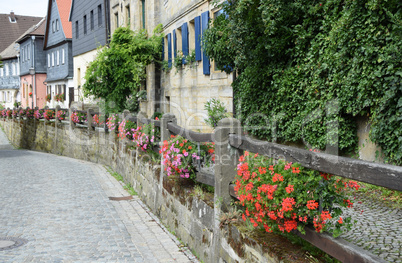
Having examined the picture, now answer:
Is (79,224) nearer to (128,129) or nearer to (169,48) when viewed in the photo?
(128,129)

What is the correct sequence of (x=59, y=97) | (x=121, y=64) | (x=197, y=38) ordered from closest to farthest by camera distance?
1. (x=197, y=38)
2. (x=121, y=64)
3. (x=59, y=97)

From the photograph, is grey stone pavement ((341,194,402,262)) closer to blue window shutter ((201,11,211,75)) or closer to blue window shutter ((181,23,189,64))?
blue window shutter ((201,11,211,75))

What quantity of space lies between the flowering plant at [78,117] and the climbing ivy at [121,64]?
104 centimetres

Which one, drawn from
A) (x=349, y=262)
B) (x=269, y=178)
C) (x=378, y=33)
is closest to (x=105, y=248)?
(x=269, y=178)

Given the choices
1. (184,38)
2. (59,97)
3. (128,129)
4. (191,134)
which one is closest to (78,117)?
(184,38)

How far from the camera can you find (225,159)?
15.1ft

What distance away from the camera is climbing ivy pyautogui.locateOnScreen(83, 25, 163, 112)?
18.5 m

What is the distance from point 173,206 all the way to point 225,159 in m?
2.10

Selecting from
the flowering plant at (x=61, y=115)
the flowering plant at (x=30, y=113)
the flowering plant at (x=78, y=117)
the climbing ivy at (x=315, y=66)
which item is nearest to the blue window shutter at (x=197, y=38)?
the climbing ivy at (x=315, y=66)

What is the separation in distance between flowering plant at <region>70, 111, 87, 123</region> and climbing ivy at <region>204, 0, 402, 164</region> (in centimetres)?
879

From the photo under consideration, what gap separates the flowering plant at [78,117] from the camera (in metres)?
18.0

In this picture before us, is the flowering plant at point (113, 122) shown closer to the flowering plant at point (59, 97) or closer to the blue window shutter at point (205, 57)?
the blue window shutter at point (205, 57)

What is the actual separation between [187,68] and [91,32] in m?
15.8

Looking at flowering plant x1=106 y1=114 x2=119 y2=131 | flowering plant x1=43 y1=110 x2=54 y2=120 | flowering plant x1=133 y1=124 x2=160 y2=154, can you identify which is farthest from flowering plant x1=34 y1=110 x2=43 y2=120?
flowering plant x1=133 y1=124 x2=160 y2=154
